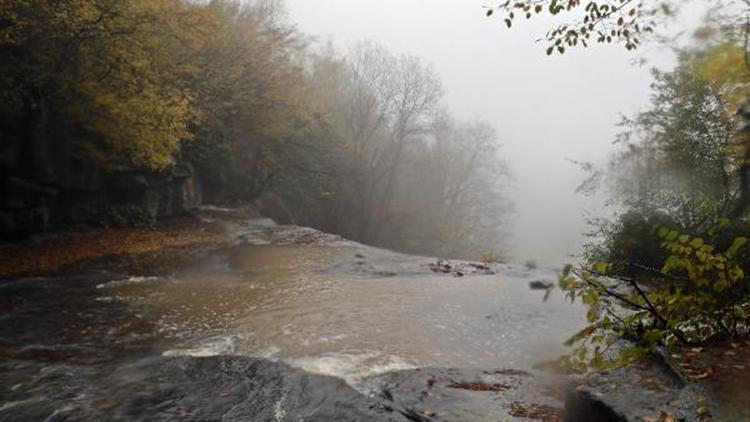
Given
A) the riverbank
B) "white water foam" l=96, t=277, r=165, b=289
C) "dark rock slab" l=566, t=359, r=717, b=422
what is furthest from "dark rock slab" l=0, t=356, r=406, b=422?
the riverbank

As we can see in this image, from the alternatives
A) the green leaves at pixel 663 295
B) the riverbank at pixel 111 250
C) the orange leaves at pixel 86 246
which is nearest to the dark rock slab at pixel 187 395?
the green leaves at pixel 663 295

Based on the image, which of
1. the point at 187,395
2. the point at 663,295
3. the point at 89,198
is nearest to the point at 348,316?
the point at 187,395

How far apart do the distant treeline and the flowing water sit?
21.4 ft

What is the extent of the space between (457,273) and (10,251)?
12.9 metres

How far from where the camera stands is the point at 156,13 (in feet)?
50.6

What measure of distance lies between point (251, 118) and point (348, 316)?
22204mm

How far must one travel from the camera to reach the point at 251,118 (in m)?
29.6

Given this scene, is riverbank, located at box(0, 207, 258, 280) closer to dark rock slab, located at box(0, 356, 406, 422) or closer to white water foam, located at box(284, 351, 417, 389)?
dark rock slab, located at box(0, 356, 406, 422)

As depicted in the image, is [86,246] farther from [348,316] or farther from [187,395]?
[187,395]

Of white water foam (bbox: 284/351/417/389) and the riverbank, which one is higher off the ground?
the riverbank

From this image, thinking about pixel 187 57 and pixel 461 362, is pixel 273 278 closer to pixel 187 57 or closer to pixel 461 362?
pixel 461 362

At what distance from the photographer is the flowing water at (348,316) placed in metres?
7.79

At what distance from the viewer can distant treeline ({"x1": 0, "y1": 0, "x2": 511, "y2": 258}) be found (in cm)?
1519

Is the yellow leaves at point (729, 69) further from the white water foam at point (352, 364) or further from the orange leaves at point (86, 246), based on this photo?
the orange leaves at point (86, 246)
